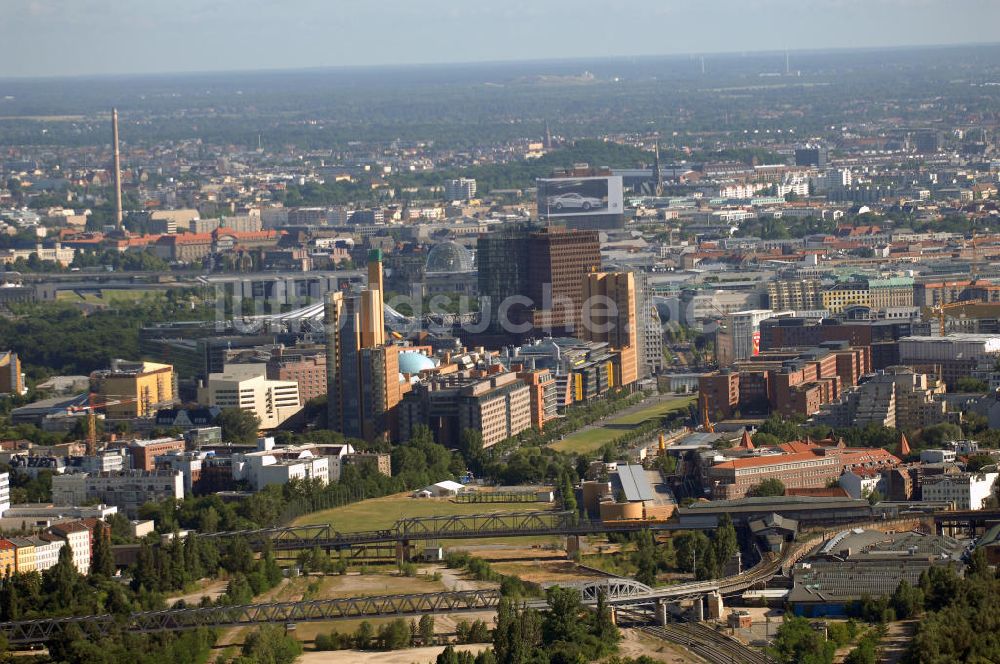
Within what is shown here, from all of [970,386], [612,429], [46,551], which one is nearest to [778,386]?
[612,429]

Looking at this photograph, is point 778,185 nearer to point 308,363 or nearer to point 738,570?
point 308,363

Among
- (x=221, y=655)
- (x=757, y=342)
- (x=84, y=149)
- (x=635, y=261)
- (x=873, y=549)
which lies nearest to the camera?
(x=221, y=655)

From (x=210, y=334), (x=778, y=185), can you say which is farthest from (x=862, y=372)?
(x=778, y=185)

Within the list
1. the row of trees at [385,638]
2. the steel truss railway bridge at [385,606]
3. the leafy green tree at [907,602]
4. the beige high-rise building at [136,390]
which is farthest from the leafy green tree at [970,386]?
the row of trees at [385,638]

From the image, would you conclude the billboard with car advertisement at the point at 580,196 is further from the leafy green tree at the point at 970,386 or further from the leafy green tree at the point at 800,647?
the leafy green tree at the point at 800,647

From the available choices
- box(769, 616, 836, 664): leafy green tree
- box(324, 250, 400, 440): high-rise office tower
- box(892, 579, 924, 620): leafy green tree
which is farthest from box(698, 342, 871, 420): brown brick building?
box(769, 616, 836, 664): leafy green tree

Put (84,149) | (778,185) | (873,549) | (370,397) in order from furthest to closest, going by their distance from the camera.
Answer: (84,149), (778,185), (370,397), (873,549)
